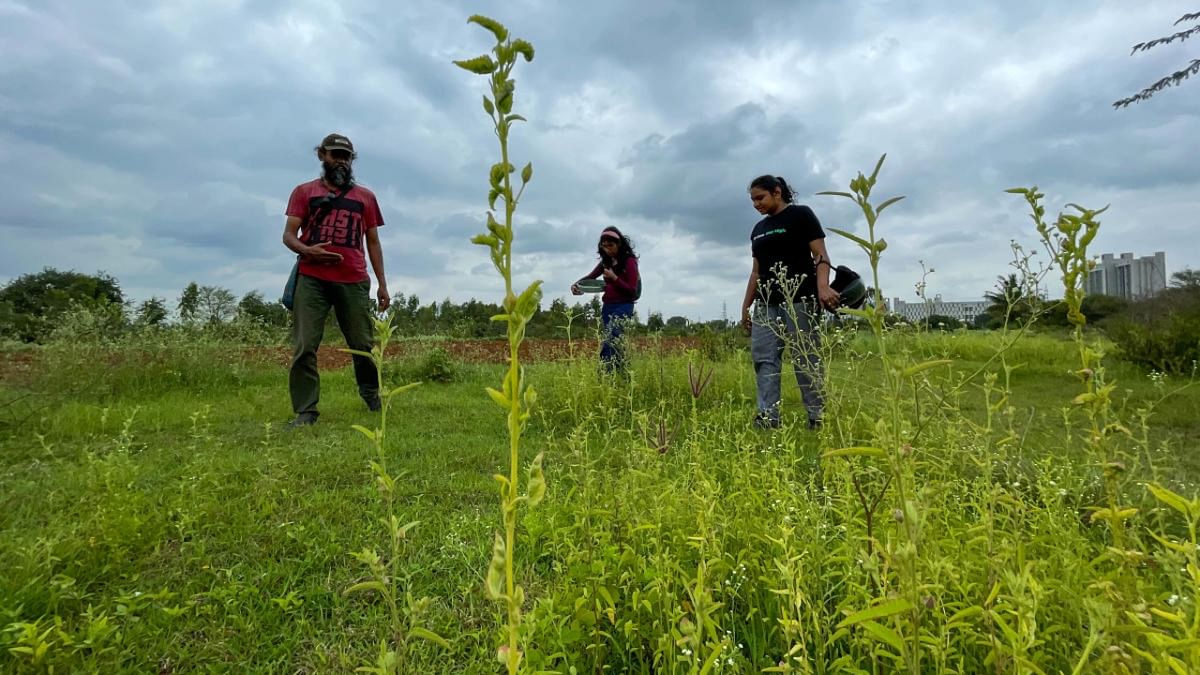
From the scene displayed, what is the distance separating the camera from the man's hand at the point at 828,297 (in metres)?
4.16

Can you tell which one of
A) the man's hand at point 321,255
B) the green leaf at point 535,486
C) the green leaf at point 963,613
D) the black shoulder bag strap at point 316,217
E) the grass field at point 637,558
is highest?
the black shoulder bag strap at point 316,217

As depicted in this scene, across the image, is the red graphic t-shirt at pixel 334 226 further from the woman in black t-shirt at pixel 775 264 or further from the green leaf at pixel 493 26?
the green leaf at pixel 493 26

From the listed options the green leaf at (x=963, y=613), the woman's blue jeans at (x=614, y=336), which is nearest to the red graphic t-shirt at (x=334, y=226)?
the woman's blue jeans at (x=614, y=336)

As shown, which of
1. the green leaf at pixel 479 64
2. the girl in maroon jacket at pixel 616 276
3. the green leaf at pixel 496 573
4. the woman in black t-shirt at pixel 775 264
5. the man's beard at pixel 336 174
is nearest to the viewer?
the green leaf at pixel 496 573

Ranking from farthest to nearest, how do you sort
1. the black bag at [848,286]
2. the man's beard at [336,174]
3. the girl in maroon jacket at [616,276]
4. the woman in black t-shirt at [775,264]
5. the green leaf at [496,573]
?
the girl in maroon jacket at [616,276], the man's beard at [336,174], the woman in black t-shirt at [775,264], the black bag at [848,286], the green leaf at [496,573]

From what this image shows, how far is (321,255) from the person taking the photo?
4574 mm

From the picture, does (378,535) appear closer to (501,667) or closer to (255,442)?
(501,667)

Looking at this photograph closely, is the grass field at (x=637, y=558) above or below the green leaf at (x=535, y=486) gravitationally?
below

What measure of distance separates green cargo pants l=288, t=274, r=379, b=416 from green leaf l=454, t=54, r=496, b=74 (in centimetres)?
431

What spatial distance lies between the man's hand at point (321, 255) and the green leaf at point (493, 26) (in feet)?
14.2

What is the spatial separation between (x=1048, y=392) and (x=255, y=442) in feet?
26.0

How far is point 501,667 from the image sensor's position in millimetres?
1556

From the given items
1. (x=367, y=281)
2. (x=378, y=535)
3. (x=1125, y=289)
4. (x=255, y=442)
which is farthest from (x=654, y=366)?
(x=1125, y=289)

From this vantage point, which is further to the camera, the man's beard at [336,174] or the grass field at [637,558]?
the man's beard at [336,174]
